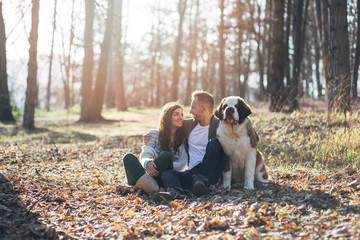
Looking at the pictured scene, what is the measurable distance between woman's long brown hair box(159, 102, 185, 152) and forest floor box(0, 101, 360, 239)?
87 cm

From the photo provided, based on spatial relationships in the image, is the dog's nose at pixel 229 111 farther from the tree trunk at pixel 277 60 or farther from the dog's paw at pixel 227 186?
the tree trunk at pixel 277 60

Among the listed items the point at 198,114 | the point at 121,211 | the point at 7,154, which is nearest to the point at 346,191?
the point at 198,114

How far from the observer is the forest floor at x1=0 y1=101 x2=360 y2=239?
146 inches

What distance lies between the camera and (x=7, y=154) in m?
8.65

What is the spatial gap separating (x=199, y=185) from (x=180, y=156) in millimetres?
847

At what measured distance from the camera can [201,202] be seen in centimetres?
482

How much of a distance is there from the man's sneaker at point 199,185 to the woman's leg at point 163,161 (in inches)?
18.3

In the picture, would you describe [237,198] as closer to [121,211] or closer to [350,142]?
[121,211]

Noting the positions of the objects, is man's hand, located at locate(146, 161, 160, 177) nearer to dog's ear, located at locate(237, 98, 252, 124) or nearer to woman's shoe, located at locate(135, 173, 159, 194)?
woman's shoe, located at locate(135, 173, 159, 194)

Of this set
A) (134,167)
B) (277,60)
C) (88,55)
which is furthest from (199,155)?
(88,55)

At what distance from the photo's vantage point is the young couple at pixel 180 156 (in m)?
5.11

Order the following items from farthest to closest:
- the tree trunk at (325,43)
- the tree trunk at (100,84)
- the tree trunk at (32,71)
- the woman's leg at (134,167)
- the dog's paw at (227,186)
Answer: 1. the tree trunk at (100,84)
2. the tree trunk at (32,71)
3. the tree trunk at (325,43)
4. the woman's leg at (134,167)
5. the dog's paw at (227,186)

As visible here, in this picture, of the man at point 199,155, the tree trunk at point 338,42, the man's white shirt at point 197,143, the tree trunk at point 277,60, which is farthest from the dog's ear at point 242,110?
the tree trunk at point 277,60

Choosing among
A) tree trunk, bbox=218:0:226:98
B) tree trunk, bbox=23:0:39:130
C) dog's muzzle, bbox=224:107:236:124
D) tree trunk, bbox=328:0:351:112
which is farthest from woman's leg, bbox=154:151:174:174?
tree trunk, bbox=218:0:226:98
